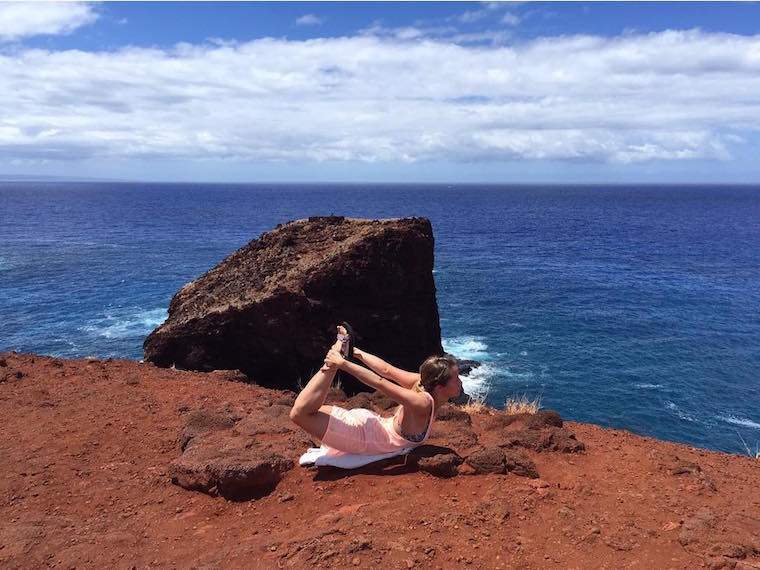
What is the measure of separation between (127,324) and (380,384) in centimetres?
3002

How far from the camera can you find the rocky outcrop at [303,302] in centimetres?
1550

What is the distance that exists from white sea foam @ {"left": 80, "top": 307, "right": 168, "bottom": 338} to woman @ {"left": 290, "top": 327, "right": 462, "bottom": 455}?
26.9m

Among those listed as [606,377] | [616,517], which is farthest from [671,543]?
[606,377]

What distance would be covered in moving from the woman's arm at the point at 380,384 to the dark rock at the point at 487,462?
0.92 metres

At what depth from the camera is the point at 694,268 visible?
51688 millimetres

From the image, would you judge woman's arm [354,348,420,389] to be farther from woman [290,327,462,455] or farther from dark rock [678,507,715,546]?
dark rock [678,507,715,546]

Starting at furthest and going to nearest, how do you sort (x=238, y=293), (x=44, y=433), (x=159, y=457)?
(x=238, y=293) < (x=44, y=433) < (x=159, y=457)

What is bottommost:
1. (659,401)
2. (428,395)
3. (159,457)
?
(659,401)

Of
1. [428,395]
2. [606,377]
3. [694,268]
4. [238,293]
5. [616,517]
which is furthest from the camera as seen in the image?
[694,268]

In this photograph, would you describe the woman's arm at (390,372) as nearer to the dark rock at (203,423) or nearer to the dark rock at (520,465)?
A: the dark rock at (520,465)

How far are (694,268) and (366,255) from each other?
45.1 meters

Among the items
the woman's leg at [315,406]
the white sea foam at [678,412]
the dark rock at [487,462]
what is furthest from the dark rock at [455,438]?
the white sea foam at [678,412]

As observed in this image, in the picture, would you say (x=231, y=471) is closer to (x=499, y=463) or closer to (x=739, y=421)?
(x=499, y=463)

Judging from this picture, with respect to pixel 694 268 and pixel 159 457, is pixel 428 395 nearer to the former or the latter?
pixel 159 457
